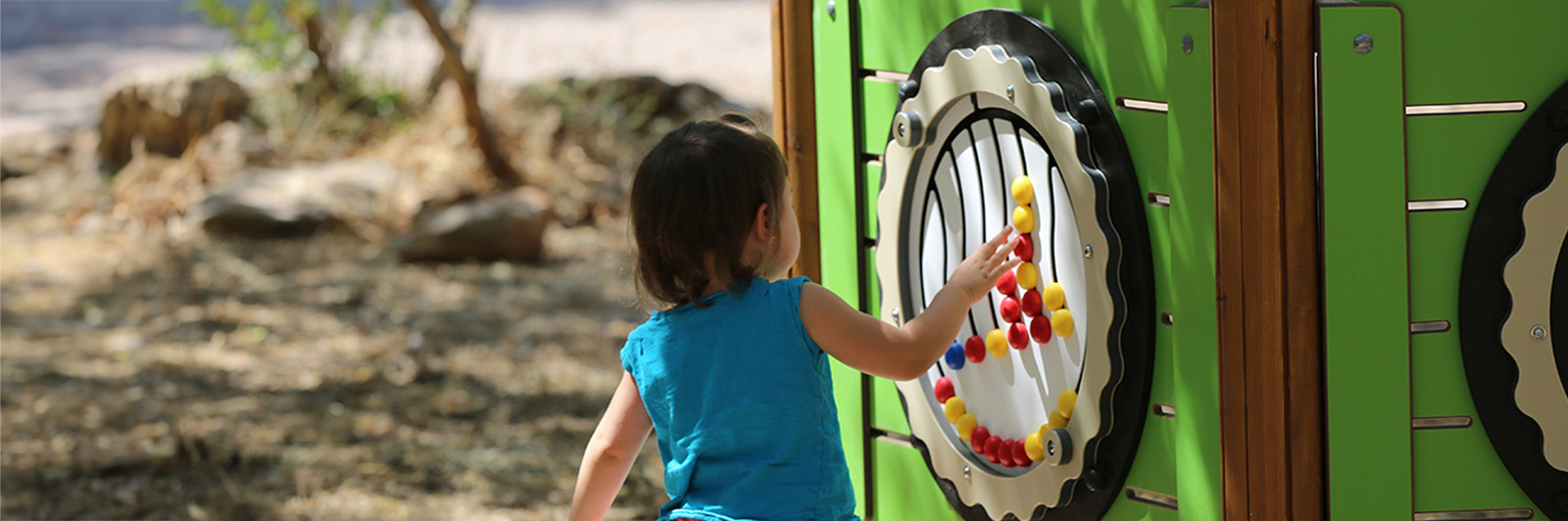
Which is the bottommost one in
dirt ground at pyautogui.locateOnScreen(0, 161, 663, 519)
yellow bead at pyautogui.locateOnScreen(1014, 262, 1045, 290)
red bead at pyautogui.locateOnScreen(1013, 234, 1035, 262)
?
dirt ground at pyautogui.locateOnScreen(0, 161, 663, 519)

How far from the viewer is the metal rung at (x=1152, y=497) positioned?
7.41 ft

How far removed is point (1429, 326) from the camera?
206cm

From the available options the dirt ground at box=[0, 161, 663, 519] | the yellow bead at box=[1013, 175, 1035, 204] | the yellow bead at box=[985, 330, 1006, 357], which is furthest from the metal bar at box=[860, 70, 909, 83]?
the dirt ground at box=[0, 161, 663, 519]

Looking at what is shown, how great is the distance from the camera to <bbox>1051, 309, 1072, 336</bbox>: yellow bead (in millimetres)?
2297

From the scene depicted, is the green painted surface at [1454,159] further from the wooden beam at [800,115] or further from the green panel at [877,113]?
the wooden beam at [800,115]

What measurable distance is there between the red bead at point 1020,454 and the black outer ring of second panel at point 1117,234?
96 millimetres

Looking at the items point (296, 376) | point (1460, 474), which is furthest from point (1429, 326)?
point (296, 376)

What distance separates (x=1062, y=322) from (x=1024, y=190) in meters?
0.21

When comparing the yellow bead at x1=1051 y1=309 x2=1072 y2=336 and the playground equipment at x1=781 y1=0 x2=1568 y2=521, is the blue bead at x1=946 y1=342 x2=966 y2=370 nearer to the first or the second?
the playground equipment at x1=781 y1=0 x2=1568 y2=521

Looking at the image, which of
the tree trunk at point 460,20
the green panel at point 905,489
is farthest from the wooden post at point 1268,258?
the tree trunk at point 460,20

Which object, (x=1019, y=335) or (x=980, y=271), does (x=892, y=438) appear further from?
(x=980, y=271)

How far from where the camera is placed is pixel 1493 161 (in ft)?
6.66

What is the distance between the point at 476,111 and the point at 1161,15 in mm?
6136

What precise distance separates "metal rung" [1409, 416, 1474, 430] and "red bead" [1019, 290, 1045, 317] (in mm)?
556
